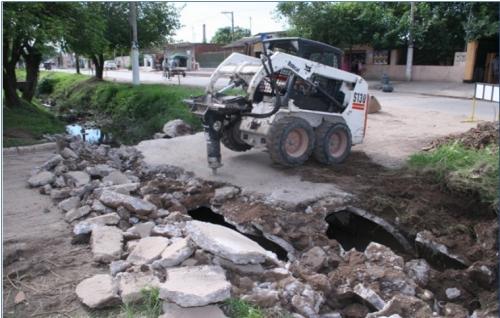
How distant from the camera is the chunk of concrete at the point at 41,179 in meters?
7.30

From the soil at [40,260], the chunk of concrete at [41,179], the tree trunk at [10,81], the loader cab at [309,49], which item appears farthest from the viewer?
the tree trunk at [10,81]

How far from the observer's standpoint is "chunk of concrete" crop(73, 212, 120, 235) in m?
5.20

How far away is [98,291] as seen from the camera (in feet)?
12.7

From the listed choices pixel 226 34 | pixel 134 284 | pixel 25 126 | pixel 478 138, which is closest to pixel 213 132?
pixel 134 284

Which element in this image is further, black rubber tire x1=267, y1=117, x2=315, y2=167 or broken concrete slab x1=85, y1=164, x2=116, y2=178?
broken concrete slab x1=85, y1=164, x2=116, y2=178

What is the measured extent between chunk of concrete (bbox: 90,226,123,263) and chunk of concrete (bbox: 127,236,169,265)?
0.20m

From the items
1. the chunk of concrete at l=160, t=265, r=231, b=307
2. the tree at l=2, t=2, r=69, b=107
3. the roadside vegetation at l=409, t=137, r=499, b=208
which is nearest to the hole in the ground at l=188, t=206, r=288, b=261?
the chunk of concrete at l=160, t=265, r=231, b=307

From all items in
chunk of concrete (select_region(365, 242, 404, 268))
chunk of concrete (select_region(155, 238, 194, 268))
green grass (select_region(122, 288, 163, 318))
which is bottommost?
chunk of concrete (select_region(365, 242, 404, 268))

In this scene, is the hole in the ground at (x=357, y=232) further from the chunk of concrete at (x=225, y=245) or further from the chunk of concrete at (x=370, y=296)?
the chunk of concrete at (x=225, y=245)

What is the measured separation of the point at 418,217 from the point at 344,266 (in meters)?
1.79

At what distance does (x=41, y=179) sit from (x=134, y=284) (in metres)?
4.22

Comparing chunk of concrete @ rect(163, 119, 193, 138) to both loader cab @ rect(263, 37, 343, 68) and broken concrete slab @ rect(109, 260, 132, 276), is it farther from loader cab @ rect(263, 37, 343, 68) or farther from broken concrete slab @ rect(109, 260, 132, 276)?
broken concrete slab @ rect(109, 260, 132, 276)

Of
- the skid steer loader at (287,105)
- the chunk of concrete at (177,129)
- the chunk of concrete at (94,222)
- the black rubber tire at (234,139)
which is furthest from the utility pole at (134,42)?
the chunk of concrete at (94,222)

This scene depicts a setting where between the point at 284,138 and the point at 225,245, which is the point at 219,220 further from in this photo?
the point at 225,245
